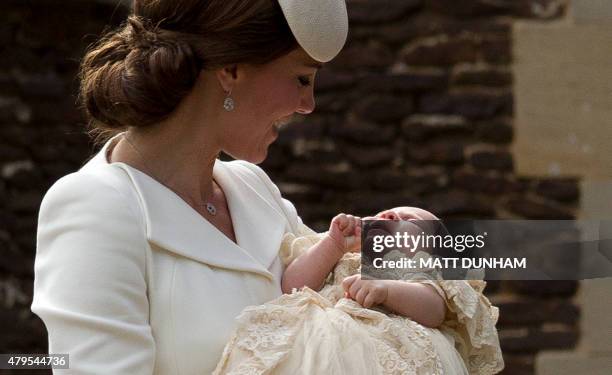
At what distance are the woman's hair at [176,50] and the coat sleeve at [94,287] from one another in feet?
0.79

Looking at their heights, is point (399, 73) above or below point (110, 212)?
below

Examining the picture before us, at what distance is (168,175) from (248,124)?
0.64 feet

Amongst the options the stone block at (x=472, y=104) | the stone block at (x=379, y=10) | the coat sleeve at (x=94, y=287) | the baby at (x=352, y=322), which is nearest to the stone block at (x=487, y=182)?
the stone block at (x=472, y=104)

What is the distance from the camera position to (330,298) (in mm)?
2672

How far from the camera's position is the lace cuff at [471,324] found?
2688mm

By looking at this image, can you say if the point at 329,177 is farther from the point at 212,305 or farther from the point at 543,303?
the point at 212,305

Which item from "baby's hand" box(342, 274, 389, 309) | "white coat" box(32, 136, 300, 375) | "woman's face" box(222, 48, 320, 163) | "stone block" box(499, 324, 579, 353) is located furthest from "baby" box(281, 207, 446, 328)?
"stone block" box(499, 324, 579, 353)

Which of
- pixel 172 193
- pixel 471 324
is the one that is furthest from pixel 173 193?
pixel 471 324

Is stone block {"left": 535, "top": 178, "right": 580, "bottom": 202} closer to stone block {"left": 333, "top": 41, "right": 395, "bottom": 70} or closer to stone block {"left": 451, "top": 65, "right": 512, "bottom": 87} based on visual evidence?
stone block {"left": 451, "top": 65, "right": 512, "bottom": 87}

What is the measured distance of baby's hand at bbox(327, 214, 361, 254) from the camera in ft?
8.89

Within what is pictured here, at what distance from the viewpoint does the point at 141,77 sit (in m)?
2.54

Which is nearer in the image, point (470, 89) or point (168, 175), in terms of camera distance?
point (168, 175)

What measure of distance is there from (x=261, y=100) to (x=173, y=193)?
10.5 inches

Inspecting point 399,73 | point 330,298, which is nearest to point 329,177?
point 399,73
